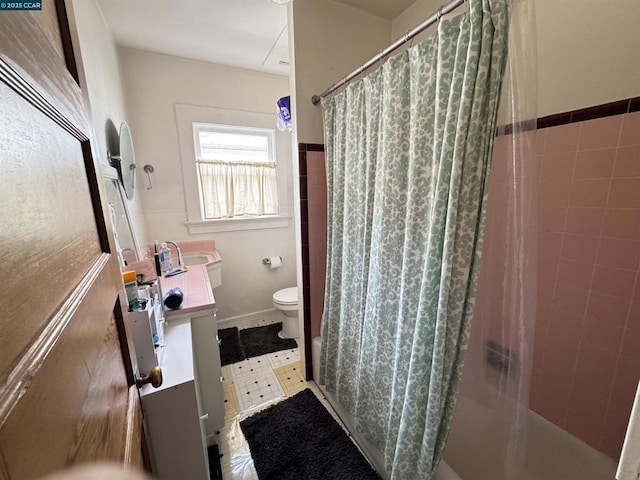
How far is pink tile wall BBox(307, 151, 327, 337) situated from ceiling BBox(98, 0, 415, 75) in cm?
95

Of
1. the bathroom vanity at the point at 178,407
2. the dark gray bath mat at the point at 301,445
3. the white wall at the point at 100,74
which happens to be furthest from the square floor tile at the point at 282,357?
the white wall at the point at 100,74

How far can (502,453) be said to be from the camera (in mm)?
944

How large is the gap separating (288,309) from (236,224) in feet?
3.16

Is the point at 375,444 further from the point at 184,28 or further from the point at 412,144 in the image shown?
the point at 184,28

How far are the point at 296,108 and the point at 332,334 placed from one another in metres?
1.36

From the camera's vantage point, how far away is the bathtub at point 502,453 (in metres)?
0.96

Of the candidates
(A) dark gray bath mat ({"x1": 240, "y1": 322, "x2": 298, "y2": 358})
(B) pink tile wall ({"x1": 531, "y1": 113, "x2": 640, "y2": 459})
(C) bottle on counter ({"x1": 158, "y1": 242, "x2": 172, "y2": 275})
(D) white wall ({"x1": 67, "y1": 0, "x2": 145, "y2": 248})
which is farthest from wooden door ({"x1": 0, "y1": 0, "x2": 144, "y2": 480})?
(A) dark gray bath mat ({"x1": 240, "y1": 322, "x2": 298, "y2": 358})

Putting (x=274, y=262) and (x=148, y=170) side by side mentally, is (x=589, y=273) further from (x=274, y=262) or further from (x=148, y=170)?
(x=148, y=170)

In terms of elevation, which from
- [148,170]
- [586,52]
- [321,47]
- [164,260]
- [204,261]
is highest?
[321,47]

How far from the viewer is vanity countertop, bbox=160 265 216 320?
1.30 metres

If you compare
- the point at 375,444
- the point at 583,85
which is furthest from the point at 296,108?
the point at 375,444

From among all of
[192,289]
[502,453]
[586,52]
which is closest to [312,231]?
[192,289]

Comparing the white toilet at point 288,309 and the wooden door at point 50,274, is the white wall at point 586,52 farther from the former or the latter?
the white toilet at point 288,309

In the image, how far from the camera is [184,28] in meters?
1.77
